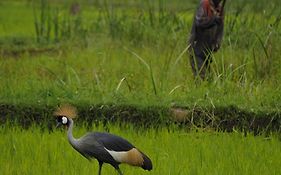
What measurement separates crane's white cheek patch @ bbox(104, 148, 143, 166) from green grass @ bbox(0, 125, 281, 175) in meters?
0.39

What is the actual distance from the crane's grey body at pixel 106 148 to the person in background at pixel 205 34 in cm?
255

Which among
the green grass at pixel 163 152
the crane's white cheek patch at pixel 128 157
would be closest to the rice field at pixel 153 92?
the green grass at pixel 163 152

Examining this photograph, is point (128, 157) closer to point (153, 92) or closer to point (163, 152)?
point (163, 152)

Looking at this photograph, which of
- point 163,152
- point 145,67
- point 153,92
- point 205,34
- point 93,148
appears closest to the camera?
point 93,148

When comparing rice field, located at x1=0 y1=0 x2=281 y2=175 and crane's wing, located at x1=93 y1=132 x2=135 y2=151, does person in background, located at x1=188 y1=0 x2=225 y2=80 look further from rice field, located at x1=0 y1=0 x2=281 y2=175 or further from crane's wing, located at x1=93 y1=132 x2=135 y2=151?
crane's wing, located at x1=93 y1=132 x2=135 y2=151

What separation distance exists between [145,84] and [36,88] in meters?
1.06

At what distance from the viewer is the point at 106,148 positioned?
14.1ft

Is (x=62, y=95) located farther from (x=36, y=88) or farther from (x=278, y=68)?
(x=278, y=68)

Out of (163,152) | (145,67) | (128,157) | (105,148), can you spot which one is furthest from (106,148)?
(145,67)

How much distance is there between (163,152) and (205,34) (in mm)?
2041

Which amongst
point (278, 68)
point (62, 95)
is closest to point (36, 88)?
point (62, 95)

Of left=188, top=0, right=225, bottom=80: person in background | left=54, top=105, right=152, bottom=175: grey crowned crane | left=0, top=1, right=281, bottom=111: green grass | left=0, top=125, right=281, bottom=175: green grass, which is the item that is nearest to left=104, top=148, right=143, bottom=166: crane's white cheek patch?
left=54, top=105, right=152, bottom=175: grey crowned crane

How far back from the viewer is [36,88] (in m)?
6.76

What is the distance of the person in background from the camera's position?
6762 mm
